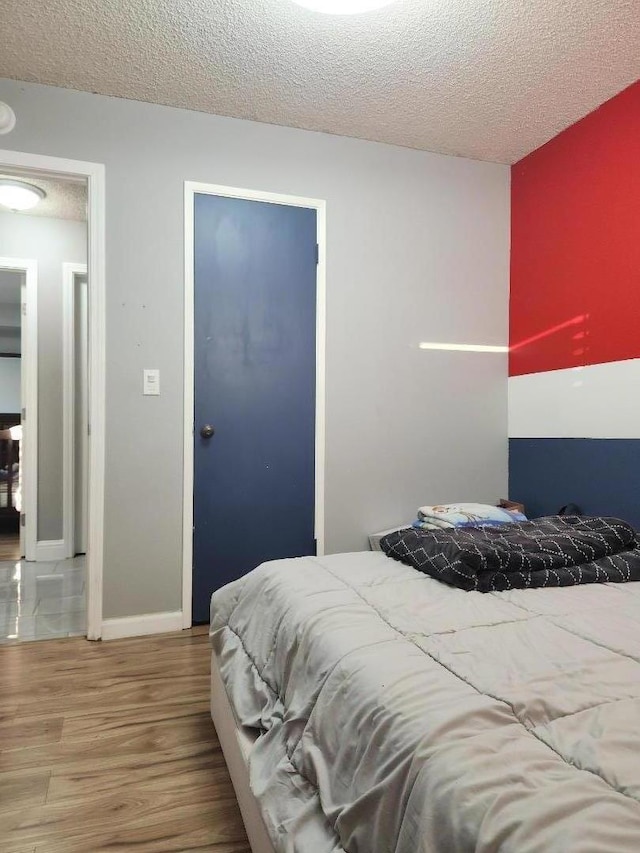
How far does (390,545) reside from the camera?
1816 millimetres

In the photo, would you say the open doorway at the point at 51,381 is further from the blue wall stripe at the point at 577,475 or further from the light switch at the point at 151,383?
the blue wall stripe at the point at 577,475

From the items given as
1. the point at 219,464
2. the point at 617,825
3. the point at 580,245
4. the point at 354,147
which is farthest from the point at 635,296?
the point at 617,825

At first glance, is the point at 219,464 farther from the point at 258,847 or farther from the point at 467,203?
the point at 467,203

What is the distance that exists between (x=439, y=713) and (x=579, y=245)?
2.65m

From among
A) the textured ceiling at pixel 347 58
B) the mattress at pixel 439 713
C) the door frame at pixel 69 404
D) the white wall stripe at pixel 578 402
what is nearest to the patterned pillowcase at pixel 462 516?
the white wall stripe at pixel 578 402

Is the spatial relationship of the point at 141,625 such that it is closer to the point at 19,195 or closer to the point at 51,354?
the point at 51,354

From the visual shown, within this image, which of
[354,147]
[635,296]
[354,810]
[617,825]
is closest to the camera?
[617,825]

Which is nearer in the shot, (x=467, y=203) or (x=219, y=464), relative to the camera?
(x=219, y=464)

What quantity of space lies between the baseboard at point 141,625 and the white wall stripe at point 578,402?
6.90 ft

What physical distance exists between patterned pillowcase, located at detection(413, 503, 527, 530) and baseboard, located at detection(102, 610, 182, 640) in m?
1.26

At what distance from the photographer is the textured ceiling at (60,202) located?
349 cm

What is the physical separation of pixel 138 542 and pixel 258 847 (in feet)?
5.53

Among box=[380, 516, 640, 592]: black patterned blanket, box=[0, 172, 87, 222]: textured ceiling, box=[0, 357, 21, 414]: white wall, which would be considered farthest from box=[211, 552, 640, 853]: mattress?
box=[0, 357, 21, 414]: white wall

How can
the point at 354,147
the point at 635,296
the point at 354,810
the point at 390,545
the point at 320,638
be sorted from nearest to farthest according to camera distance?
the point at 354,810 < the point at 320,638 < the point at 390,545 < the point at 635,296 < the point at 354,147
